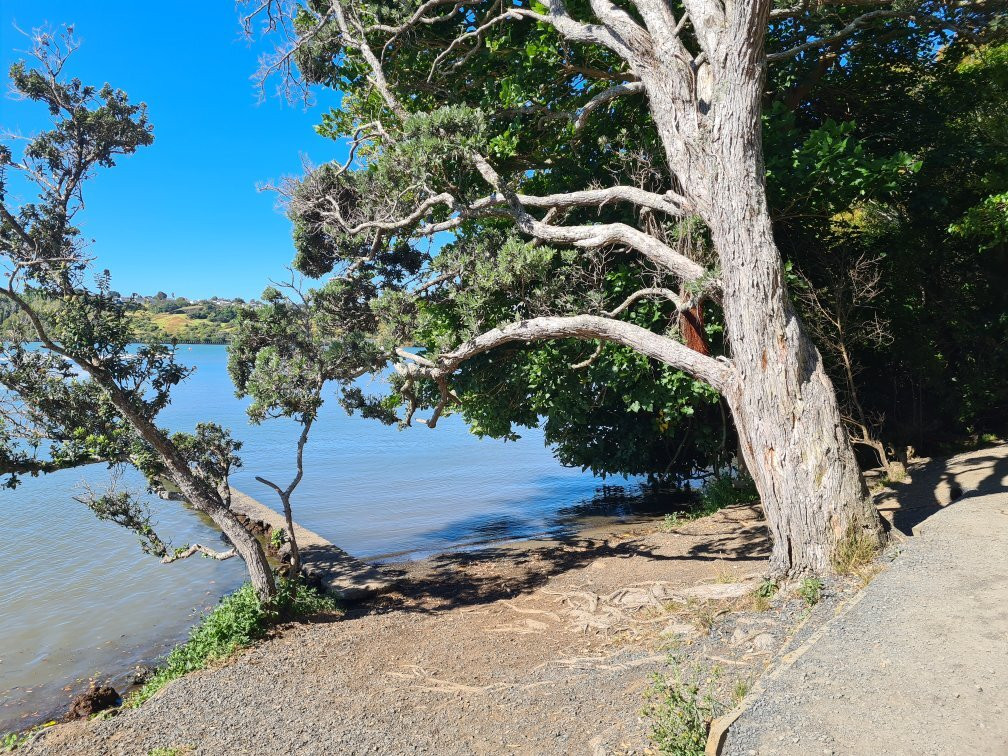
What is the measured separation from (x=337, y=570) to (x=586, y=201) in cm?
662

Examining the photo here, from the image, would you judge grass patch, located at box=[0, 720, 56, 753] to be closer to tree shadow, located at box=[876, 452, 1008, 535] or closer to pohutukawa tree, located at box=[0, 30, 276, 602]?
pohutukawa tree, located at box=[0, 30, 276, 602]

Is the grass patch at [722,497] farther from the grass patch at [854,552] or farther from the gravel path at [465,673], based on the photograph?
the grass patch at [854,552]

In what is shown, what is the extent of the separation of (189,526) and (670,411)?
1080 centimetres

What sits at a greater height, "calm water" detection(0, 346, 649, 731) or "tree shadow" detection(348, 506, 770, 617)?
"calm water" detection(0, 346, 649, 731)

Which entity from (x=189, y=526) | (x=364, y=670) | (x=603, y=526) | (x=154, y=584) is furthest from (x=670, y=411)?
(x=189, y=526)

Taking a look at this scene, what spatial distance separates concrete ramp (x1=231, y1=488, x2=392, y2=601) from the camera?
30.1ft

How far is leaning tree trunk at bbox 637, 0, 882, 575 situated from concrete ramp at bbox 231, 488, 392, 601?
18.0 feet

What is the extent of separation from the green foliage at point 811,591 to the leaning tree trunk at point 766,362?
1.11 ft

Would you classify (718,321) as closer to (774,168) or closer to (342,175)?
(774,168)

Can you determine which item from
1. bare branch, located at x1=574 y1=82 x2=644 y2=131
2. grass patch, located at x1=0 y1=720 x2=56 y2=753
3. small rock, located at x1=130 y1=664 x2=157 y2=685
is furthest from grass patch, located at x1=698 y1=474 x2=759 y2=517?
grass patch, located at x1=0 y1=720 x2=56 y2=753

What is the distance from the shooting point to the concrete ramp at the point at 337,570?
9.18 meters

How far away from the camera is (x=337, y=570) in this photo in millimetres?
10320

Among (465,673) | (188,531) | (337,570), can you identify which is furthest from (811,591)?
(188,531)

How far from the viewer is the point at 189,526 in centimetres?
1454
